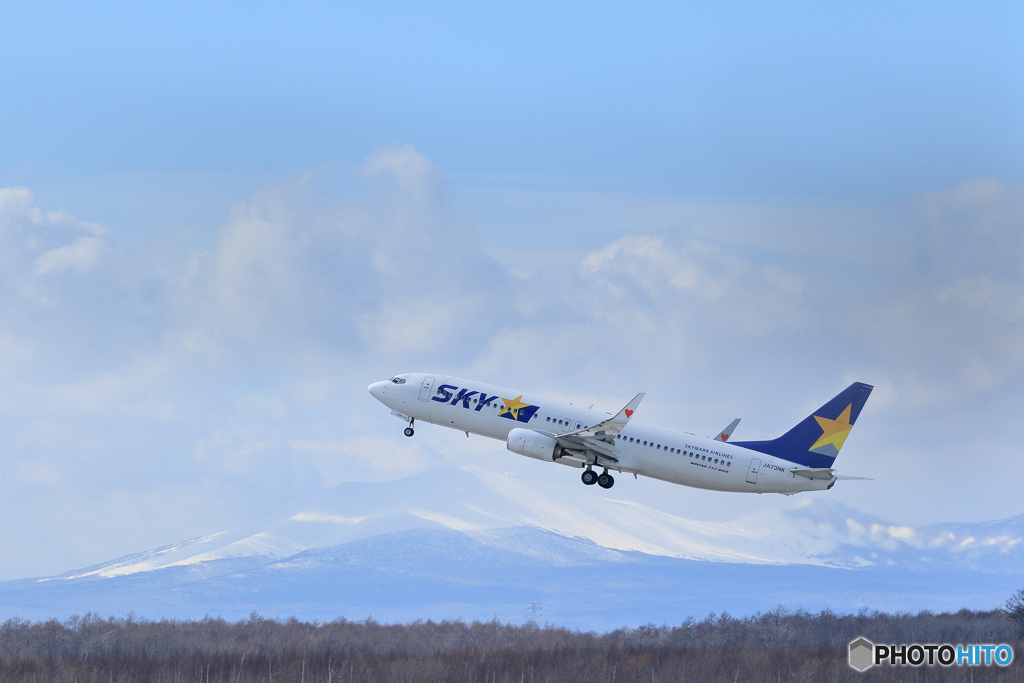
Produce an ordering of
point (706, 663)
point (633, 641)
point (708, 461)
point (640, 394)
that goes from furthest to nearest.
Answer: point (633, 641)
point (706, 663)
point (708, 461)
point (640, 394)

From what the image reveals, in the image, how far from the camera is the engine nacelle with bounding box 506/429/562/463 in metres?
83.4

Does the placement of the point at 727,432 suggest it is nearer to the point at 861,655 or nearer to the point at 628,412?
the point at 628,412

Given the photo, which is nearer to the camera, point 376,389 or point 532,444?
point 532,444

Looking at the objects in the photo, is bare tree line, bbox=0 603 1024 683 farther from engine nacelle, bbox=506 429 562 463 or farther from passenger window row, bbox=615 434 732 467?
passenger window row, bbox=615 434 732 467

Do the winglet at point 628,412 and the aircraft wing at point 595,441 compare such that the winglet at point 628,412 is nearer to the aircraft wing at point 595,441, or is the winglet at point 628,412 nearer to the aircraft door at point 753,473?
the aircraft wing at point 595,441

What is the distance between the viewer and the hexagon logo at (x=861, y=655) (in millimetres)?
123188

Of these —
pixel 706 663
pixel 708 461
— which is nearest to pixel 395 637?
pixel 706 663

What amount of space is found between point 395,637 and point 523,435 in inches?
3167

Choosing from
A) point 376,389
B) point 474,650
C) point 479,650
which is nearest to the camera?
point 376,389

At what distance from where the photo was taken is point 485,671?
400ft

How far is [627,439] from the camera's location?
84688mm

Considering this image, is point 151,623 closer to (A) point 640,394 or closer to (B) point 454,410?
(B) point 454,410

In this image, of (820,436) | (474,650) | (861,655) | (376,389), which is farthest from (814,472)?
(474,650)

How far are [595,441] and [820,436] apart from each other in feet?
60.1
